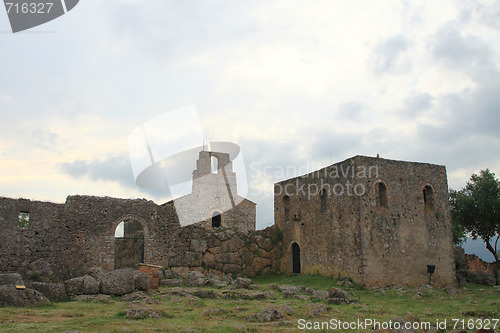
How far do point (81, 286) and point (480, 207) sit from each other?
20.4 m

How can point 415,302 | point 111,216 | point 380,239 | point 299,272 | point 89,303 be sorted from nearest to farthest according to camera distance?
point 89,303, point 415,302, point 380,239, point 111,216, point 299,272

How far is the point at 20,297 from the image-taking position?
1233 cm

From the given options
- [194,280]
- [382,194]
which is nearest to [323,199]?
[382,194]

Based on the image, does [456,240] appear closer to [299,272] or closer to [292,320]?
[299,272]

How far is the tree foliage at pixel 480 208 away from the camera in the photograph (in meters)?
23.7

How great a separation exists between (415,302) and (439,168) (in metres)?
8.03

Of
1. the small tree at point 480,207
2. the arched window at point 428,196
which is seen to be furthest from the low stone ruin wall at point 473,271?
the arched window at point 428,196

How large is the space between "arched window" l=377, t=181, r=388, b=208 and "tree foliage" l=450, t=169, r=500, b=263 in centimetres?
826

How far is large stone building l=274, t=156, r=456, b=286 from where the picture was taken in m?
18.1

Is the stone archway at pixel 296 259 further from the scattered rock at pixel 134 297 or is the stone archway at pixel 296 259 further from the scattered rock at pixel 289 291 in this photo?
the scattered rock at pixel 134 297

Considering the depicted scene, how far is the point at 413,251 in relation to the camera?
1878cm

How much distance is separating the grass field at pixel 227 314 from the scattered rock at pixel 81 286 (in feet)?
2.67

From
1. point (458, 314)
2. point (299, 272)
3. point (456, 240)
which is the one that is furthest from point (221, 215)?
point (458, 314)

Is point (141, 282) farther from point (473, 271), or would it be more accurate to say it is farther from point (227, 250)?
point (473, 271)
